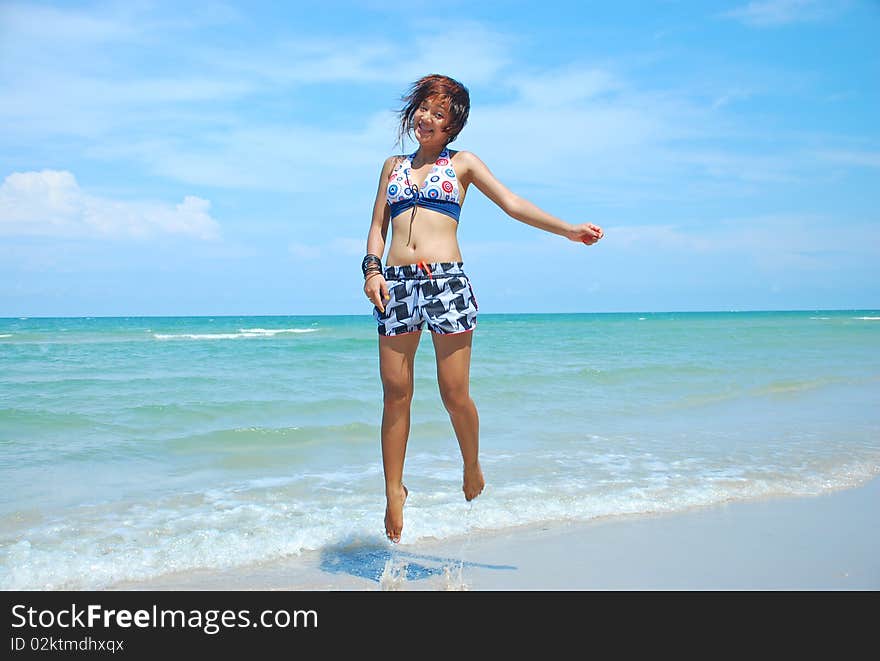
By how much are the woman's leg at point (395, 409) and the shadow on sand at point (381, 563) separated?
9.8 inches

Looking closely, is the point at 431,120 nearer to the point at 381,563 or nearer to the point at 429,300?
the point at 429,300

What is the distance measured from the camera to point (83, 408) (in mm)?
10133

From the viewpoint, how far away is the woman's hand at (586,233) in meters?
3.58

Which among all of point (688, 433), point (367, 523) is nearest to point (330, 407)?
point (688, 433)

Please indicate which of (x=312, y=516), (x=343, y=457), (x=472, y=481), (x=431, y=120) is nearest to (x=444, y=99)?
(x=431, y=120)

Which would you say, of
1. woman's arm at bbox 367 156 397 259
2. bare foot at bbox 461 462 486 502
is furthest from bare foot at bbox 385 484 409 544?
woman's arm at bbox 367 156 397 259

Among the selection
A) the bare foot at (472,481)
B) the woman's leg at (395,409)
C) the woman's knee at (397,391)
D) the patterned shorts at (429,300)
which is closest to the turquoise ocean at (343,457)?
the bare foot at (472,481)

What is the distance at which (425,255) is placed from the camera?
3844mm

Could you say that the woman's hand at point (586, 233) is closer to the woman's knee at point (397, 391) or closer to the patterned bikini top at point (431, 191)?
the patterned bikini top at point (431, 191)

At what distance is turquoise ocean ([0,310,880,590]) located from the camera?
15.6ft

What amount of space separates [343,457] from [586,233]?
173 inches

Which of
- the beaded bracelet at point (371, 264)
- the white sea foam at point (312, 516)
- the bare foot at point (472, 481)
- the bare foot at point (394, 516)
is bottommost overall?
the white sea foam at point (312, 516)

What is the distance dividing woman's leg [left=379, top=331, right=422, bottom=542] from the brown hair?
3.47ft
